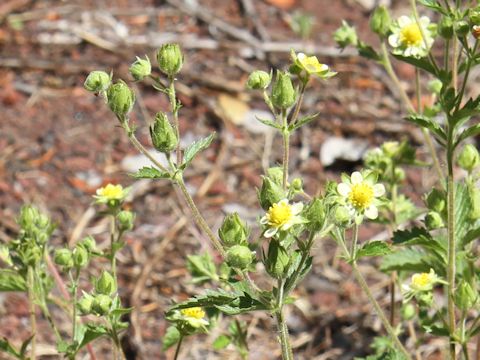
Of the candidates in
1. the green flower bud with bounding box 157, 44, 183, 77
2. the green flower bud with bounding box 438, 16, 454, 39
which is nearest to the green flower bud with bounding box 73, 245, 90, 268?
the green flower bud with bounding box 157, 44, 183, 77

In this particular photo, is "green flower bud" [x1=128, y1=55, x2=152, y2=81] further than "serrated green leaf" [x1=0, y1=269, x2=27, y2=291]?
No

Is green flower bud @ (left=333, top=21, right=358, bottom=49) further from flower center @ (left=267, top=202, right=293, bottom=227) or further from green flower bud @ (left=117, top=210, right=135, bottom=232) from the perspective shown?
flower center @ (left=267, top=202, right=293, bottom=227)

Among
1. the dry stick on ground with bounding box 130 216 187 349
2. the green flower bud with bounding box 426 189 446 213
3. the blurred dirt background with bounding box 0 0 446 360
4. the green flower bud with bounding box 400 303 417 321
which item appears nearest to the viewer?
the green flower bud with bounding box 426 189 446 213

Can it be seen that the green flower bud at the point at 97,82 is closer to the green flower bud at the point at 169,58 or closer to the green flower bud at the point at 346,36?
the green flower bud at the point at 169,58

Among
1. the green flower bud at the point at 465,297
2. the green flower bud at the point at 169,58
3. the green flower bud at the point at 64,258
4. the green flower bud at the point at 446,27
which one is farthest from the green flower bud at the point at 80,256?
the green flower bud at the point at 446,27

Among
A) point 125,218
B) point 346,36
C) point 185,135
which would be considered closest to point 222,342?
point 125,218

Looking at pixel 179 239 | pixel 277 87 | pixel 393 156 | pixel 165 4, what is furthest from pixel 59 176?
pixel 277 87

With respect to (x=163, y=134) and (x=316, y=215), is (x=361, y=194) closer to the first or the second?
(x=316, y=215)
